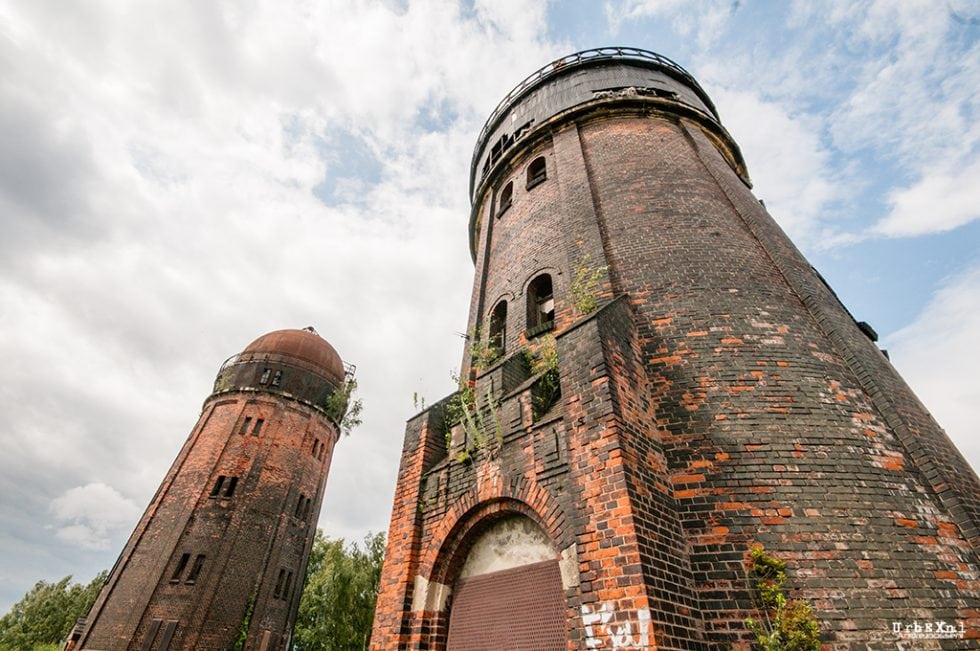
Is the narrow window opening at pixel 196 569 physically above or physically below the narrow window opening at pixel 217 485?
below

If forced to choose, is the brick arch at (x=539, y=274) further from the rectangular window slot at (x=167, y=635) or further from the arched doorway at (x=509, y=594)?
the rectangular window slot at (x=167, y=635)

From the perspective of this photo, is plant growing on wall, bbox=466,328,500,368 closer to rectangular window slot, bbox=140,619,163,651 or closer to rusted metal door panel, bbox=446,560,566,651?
rusted metal door panel, bbox=446,560,566,651

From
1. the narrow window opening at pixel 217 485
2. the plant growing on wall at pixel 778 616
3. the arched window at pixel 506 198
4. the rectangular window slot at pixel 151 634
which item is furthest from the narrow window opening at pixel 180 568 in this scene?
the plant growing on wall at pixel 778 616

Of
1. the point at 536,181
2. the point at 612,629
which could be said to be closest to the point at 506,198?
the point at 536,181

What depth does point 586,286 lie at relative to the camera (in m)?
5.90

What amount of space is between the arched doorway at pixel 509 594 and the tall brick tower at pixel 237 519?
14230 millimetres

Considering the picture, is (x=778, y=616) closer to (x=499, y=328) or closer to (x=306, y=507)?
(x=499, y=328)

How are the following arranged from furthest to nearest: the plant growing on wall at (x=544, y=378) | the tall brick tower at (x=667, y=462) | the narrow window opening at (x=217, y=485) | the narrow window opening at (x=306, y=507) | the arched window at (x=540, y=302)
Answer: the narrow window opening at (x=306, y=507), the narrow window opening at (x=217, y=485), the arched window at (x=540, y=302), the plant growing on wall at (x=544, y=378), the tall brick tower at (x=667, y=462)

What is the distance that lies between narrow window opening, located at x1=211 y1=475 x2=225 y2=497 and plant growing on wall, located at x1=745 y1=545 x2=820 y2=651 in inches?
710

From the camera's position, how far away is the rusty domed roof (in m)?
20.3

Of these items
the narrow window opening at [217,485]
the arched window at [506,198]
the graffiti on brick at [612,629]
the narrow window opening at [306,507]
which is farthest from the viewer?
the narrow window opening at [306,507]

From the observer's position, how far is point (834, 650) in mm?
3203

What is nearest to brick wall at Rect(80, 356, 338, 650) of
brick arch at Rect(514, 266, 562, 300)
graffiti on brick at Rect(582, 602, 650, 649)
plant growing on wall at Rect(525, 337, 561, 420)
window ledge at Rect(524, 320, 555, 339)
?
brick arch at Rect(514, 266, 562, 300)

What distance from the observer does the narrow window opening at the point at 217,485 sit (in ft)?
54.7
